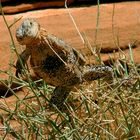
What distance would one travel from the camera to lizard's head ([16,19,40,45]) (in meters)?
2.10

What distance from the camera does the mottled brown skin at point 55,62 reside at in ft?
7.09

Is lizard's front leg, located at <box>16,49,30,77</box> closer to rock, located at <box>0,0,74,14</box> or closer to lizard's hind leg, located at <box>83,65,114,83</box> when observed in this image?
lizard's hind leg, located at <box>83,65,114,83</box>

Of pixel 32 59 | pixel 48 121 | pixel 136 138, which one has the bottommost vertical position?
pixel 136 138

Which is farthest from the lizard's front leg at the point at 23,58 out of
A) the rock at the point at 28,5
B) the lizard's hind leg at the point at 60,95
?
the rock at the point at 28,5

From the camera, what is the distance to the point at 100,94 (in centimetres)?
261

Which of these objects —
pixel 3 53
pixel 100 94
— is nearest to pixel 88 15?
pixel 3 53

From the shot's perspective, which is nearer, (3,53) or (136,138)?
(136,138)

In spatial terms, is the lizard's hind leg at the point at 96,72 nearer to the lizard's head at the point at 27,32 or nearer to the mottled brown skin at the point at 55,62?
the mottled brown skin at the point at 55,62

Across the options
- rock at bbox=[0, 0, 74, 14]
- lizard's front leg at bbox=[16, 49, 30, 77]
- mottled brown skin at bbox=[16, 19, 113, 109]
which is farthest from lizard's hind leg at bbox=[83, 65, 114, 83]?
rock at bbox=[0, 0, 74, 14]

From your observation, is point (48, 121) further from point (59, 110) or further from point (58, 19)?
point (58, 19)

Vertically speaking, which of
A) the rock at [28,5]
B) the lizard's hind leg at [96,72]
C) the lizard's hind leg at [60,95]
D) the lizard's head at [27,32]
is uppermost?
the lizard's head at [27,32]

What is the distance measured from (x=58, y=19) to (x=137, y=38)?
0.81m

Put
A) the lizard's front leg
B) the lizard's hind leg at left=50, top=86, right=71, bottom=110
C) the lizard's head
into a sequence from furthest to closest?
1. the lizard's hind leg at left=50, top=86, right=71, bottom=110
2. the lizard's front leg
3. the lizard's head

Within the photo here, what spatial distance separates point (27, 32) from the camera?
6.91ft
